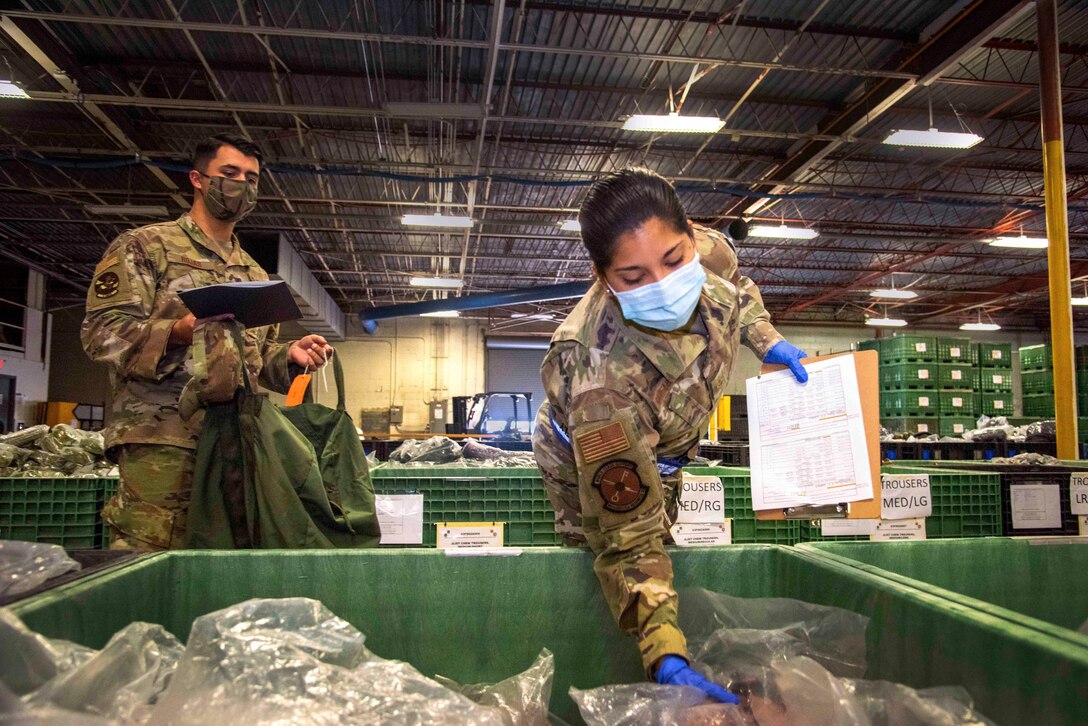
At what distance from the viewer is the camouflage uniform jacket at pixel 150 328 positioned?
168 cm

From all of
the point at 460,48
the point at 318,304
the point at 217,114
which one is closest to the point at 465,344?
the point at 318,304

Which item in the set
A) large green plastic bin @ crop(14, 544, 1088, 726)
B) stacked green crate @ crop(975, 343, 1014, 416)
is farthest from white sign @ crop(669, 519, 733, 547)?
stacked green crate @ crop(975, 343, 1014, 416)

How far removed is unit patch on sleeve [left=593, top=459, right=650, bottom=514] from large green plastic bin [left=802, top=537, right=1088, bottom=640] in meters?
0.58

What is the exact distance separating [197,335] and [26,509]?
137cm

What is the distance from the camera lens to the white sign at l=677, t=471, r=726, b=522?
2566 millimetres

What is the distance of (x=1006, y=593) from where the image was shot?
4.93ft

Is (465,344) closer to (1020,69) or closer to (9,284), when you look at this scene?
(9,284)

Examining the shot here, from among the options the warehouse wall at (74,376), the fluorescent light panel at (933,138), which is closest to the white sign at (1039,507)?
the fluorescent light panel at (933,138)

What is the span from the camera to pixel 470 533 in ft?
8.53

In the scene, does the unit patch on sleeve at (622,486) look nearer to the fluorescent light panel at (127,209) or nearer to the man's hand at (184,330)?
the man's hand at (184,330)

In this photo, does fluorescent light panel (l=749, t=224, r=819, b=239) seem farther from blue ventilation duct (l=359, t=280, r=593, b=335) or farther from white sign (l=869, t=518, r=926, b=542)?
white sign (l=869, t=518, r=926, b=542)

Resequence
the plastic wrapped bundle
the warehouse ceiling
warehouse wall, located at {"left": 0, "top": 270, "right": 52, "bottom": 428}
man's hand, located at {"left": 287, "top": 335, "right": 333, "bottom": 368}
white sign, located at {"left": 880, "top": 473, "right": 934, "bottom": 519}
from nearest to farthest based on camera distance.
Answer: the plastic wrapped bundle → man's hand, located at {"left": 287, "top": 335, "right": 333, "bottom": 368} → white sign, located at {"left": 880, "top": 473, "right": 934, "bottom": 519} → the warehouse ceiling → warehouse wall, located at {"left": 0, "top": 270, "right": 52, "bottom": 428}

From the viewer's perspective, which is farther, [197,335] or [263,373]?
[263,373]

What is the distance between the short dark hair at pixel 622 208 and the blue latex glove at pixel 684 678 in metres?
0.80
